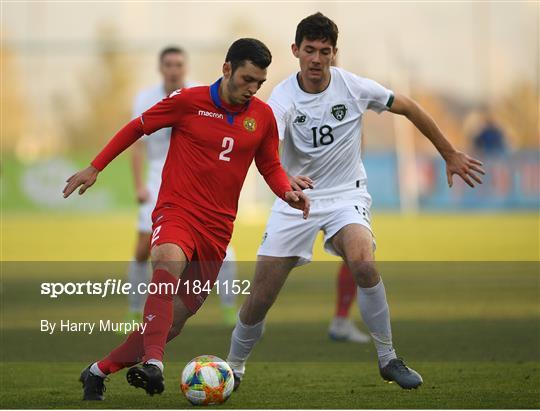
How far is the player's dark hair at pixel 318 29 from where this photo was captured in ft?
22.8

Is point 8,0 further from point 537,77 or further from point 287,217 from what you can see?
point 287,217

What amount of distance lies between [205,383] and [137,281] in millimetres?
4457

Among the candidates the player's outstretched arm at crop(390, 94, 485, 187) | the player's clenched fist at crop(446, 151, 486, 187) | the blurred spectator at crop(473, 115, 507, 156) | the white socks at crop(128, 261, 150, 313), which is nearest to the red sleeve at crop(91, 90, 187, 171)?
the player's outstretched arm at crop(390, 94, 485, 187)

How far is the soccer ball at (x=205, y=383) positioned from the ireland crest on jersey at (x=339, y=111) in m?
1.86

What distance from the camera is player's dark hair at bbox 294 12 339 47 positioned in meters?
6.96

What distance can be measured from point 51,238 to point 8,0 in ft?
71.0

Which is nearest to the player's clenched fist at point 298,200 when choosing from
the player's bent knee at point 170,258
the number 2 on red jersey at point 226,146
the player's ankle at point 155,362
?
the number 2 on red jersey at point 226,146

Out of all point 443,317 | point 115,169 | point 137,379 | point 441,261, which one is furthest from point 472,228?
point 137,379

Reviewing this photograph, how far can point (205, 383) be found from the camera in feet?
20.3

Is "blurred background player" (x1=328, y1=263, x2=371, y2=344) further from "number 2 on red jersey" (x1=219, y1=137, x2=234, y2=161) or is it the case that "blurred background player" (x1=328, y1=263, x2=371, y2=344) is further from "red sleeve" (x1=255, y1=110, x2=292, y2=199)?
"number 2 on red jersey" (x1=219, y1=137, x2=234, y2=161)

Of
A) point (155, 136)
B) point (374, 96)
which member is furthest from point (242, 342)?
point (155, 136)

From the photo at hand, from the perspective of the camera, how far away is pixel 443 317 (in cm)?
1086

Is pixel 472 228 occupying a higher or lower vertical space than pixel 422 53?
lower

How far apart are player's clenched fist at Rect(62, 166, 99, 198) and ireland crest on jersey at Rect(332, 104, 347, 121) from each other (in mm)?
1690
